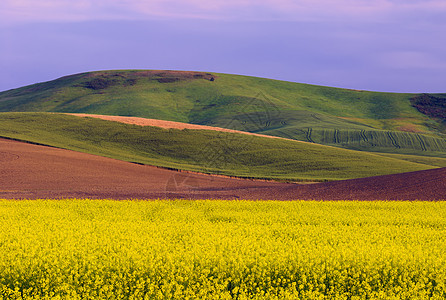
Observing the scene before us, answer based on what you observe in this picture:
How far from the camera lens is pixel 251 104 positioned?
4205 inches

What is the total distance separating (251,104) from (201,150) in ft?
146

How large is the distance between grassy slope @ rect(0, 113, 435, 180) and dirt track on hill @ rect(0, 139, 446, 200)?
5.42 meters

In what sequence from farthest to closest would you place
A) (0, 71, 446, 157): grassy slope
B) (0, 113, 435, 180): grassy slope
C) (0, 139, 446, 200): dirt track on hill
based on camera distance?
(0, 71, 446, 157): grassy slope → (0, 113, 435, 180): grassy slope → (0, 139, 446, 200): dirt track on hill

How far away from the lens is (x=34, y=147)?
55438 mm

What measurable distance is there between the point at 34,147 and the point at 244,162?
83.8 ft

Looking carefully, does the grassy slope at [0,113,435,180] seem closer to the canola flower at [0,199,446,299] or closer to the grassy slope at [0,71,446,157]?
the grassy slope at [0,71,446,157]

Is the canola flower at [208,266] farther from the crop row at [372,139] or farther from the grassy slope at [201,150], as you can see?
the crop row at [372,139]

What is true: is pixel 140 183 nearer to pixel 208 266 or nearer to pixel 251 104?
pixel 208 266

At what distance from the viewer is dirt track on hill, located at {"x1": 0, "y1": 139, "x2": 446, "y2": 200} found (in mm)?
31531

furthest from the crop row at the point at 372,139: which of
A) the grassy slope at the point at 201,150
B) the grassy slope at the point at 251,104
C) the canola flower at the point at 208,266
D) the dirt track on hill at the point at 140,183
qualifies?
the canola flower at the point at 208,266

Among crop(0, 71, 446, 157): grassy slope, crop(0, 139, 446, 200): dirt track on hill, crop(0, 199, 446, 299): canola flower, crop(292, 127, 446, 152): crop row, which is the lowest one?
crop(0, 139, 446, 200): dirt track on hill

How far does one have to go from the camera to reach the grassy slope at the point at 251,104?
4033 inches

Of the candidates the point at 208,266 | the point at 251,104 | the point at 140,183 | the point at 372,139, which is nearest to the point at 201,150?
the point at 140,183

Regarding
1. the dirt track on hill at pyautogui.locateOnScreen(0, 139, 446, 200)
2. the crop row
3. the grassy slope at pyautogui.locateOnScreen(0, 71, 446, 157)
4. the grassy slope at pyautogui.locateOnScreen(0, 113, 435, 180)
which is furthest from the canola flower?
the crop row
